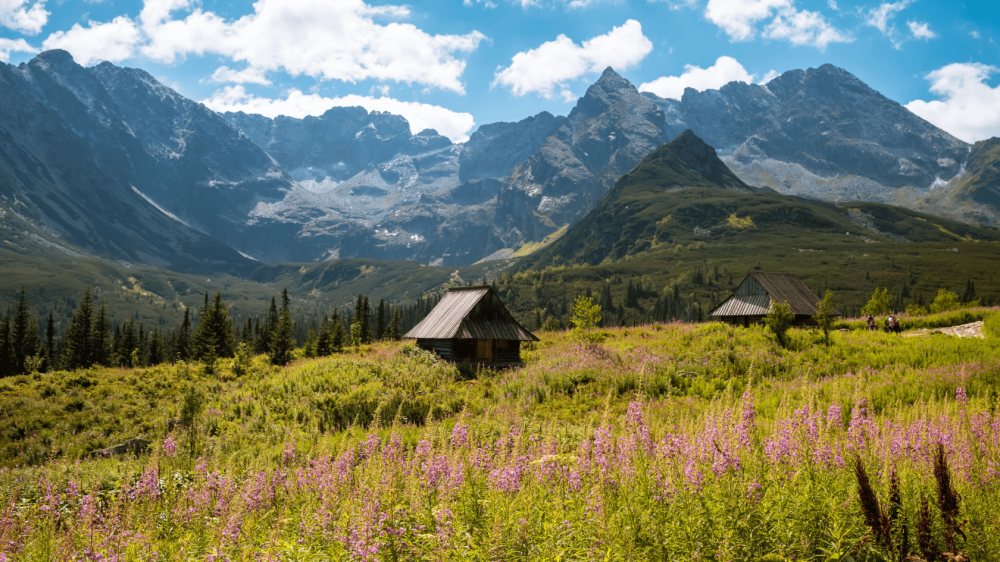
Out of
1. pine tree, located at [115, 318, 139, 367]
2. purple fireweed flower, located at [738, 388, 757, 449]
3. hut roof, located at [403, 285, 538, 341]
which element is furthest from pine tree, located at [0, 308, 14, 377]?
purple fireweed flower, located at [738, 388, 757, 449]

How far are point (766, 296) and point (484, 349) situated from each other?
71.4 ft

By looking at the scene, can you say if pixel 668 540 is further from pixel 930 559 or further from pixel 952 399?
pixel 952 399

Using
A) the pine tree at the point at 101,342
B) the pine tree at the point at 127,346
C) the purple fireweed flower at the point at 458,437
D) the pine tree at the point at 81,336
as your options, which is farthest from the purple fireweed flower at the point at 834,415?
the pine tree at the point at 127,346

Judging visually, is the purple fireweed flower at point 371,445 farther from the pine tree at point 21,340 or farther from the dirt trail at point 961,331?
the pine tree at point 21,340

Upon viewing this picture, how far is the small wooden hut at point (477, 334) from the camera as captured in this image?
33.3 m

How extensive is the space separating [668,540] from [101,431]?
86.5ft

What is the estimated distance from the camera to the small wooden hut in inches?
1312

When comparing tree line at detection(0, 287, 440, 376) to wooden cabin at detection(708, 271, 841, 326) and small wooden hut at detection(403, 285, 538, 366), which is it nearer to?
small wooden hut at detection(403, 285, 538, 366)

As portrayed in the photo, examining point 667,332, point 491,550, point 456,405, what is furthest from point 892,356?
point 491,550

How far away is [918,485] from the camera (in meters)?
5.99

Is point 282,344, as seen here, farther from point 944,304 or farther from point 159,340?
point 159,340

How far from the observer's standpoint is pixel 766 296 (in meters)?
39.8

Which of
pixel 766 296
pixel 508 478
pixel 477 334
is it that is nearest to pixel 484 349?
pixel 477 334

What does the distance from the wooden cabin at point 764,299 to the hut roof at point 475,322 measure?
17351 millimetres
